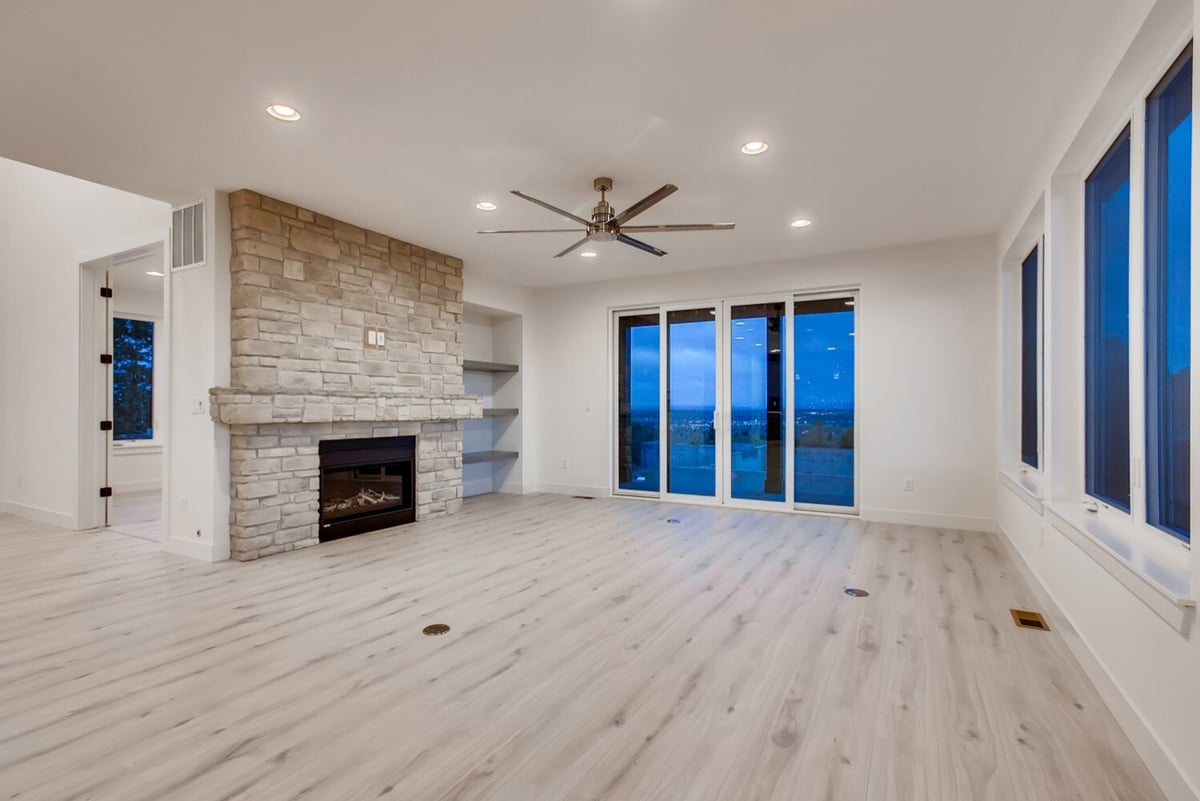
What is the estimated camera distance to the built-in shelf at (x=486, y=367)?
6.64 meters

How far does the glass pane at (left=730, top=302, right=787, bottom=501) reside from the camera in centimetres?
618

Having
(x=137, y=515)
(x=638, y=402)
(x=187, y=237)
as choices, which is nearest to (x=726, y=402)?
(x=638, y=402)

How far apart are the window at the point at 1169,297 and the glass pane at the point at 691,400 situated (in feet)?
14.4

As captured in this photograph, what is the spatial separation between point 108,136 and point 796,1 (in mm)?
3732

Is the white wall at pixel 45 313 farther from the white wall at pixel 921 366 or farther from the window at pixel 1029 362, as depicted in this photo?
the window at pixel 1029 362

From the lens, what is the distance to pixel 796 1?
2.21 meters

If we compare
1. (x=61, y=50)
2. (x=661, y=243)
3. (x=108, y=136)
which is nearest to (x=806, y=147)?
(x=661, y=243)

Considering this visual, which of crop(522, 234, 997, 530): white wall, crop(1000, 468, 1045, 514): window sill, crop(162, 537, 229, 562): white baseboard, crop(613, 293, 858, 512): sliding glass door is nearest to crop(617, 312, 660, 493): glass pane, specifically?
crop(613, 293, 858, 512): sliding glass door

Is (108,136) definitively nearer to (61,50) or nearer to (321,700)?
(61,50)

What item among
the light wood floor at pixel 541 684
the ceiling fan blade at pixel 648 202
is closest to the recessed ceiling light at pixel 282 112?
the ceiling fan blade at pixel 648 202

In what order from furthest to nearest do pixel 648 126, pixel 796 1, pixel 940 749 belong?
1. pixel 648 126
2. pixel 796 1
3. pixel 940 749

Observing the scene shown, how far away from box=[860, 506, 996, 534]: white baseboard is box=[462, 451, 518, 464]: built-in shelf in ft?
13.4

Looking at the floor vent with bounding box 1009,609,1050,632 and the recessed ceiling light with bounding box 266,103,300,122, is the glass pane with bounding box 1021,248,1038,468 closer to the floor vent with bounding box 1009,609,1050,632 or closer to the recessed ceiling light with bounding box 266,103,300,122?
the floor vent with bounding box 1009,609,1050,632

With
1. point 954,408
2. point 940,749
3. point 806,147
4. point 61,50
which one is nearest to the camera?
point 940,749
